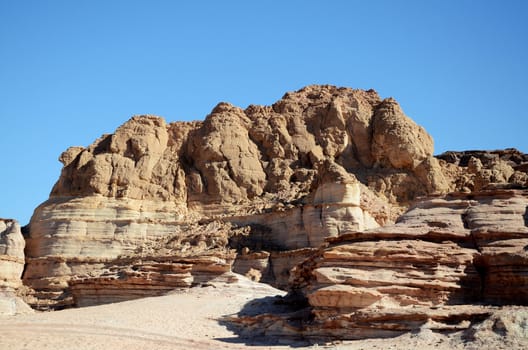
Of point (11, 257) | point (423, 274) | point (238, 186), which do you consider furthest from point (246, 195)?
point (423, 274)

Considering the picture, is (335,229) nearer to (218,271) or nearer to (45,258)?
(218,271)

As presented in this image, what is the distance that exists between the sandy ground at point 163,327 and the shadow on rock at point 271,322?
0.42 ft

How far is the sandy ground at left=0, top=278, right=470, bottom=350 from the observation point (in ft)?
80.1

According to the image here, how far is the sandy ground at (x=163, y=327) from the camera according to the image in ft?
80.1

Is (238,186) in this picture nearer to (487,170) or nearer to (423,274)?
(487,170)

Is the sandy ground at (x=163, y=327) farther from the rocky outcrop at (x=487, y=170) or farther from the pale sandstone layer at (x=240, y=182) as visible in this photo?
the rocky outcrop at (x=487, y=170)

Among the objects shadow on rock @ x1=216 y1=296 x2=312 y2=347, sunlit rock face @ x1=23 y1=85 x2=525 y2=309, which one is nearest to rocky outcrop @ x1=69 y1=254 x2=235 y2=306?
sunlit rock face @ x1=23 y1=85 x2=525 y2=309

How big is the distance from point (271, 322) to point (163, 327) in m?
4.05

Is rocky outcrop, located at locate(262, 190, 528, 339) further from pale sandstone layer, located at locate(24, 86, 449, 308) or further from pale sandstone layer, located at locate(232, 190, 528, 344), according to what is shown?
pale sandstone layer, located at locate(24, 86, 449, 308)

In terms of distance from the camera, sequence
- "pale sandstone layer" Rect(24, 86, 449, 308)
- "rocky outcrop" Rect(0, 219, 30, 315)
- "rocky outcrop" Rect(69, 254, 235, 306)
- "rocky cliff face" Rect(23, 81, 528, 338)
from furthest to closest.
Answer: "rocky outcrop" Rect(0, 219, 30, 315), "pale sandstone layer" Rect(24, 86, 449, 308), "rocky cliff face" Rect(23, 81, 528, 338), "rocky outcrop" Rect(69, 254, 235, 306)

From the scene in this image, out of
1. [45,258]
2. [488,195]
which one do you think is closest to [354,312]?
[488,195]

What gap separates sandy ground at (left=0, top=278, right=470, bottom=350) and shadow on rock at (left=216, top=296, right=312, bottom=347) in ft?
0.42

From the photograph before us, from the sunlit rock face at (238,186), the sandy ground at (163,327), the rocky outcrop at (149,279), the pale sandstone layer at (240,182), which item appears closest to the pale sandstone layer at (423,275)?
the sandy ground at (163,327)

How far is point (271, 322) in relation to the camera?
26531 mm
